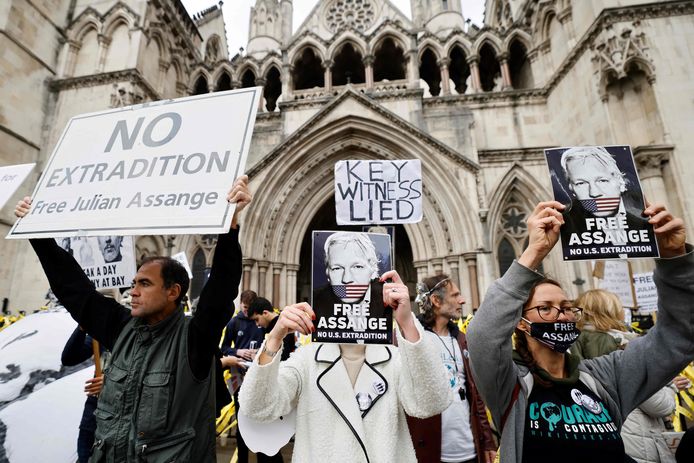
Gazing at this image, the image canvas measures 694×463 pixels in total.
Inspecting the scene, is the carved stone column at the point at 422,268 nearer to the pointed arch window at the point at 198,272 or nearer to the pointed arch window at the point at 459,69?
the pointed arch window at the point at 198,272

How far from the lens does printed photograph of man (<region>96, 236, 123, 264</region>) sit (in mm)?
3588

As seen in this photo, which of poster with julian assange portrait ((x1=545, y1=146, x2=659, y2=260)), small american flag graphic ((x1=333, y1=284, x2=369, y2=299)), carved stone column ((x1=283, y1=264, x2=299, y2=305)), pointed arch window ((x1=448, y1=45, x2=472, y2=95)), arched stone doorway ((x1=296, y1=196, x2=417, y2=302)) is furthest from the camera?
pointed arch window ((x1=448, y1=45, x2=472, y2=95))

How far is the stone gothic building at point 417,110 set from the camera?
9.57 m

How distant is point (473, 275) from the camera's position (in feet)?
32.8

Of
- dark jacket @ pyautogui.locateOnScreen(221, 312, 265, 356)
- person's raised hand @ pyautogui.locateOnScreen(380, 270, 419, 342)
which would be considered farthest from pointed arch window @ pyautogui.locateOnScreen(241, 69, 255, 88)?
person's raised hand @ pyautogui.locateOnScreen(380, 270, 419, 342)

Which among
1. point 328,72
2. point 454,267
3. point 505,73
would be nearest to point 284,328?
point 454,267

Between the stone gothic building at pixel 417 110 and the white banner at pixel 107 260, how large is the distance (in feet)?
22.2

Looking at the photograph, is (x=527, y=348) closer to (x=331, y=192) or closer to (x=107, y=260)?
(x=107, y=260)

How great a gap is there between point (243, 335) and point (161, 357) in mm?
2332

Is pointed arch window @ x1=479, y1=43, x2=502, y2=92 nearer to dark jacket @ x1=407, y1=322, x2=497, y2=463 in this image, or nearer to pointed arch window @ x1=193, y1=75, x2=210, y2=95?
pointed arch window @ x1=193, y1=75, x2=210, y2=95

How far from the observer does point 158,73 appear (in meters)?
14.2

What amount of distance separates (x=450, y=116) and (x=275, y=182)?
6.24m

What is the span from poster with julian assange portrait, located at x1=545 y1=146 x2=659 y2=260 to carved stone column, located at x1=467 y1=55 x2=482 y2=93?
1248 cm

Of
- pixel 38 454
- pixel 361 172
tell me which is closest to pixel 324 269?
pixel 361 172
